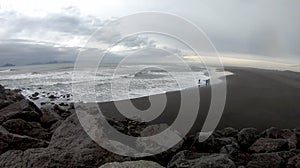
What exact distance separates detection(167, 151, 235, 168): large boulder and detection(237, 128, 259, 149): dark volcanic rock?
6.26 ft

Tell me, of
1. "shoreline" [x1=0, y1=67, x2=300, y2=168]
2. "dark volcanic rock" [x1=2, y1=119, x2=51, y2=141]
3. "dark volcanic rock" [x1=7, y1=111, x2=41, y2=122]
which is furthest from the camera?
"dark volcanic rock" [x1=7, y1=111, x2=41, y2=122]

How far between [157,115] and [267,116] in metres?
3.86

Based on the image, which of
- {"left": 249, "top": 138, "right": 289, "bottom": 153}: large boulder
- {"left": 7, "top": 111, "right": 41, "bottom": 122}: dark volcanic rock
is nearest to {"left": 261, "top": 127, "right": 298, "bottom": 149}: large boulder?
{"left": 249, "top": 138, "right": 289, "bottom": 153}: large boulder

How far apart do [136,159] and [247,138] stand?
121 inches

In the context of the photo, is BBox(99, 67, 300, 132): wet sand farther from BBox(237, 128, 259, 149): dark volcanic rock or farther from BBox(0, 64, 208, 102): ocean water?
BBox(0, 64, 208, 102): ocean water

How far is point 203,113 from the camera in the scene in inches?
476

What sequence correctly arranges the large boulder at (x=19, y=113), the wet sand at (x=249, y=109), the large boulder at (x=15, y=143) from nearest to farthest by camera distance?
the large boulder at (x=15, y=143) < the large boulder at (x=19, y=113) < the wet sand at (x=249, y=109)

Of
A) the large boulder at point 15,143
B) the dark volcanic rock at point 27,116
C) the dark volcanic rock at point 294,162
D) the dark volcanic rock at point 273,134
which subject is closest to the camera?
the dark volcanic rock at point 294,162

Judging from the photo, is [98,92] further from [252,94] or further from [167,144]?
[167,144]

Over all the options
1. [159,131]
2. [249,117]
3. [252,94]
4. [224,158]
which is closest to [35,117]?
[159,131]

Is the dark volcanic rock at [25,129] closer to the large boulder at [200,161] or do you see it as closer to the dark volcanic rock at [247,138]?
the large boulder at [200,161]

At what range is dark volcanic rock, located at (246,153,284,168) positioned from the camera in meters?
5.87

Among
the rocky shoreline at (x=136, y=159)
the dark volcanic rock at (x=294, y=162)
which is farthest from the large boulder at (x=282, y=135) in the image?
the dark volcanic rock at (x=294, y=162)

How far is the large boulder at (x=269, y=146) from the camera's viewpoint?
6844 mm
